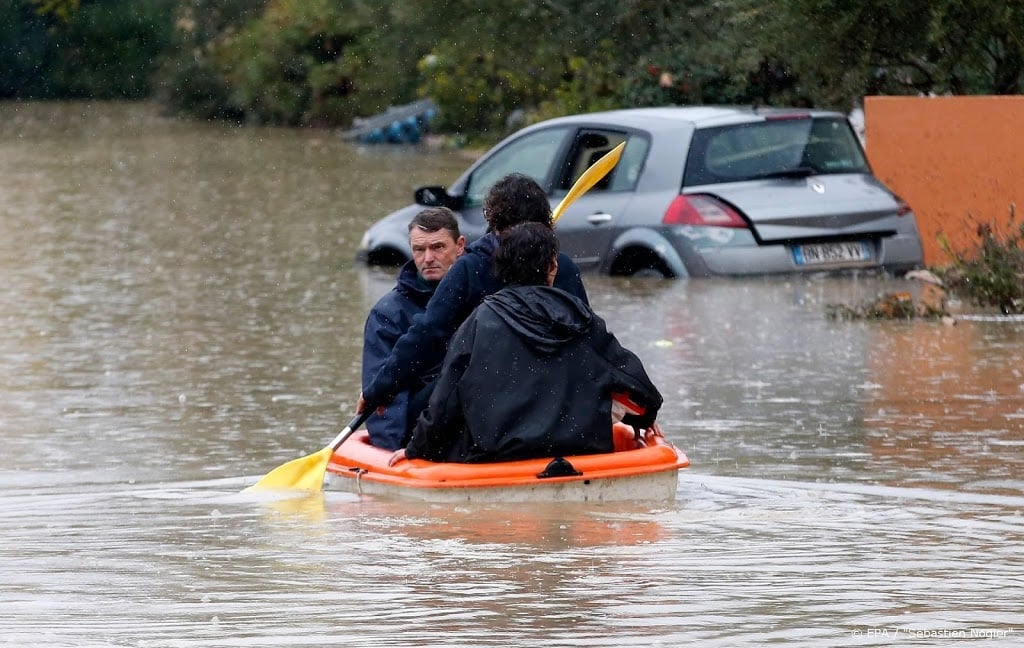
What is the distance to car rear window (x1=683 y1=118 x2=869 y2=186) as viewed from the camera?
51.1ft

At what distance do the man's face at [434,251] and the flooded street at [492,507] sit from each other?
0.94m

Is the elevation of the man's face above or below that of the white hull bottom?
above

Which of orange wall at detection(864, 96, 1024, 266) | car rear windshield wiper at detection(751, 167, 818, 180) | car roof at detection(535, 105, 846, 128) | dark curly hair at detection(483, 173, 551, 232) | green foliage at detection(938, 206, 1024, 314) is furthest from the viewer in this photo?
orange wall at detection(864, 96, 1024, 266)

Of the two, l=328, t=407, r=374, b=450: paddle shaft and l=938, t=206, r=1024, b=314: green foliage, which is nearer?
l=328, t=407, r=374, b=450: paddle shaft

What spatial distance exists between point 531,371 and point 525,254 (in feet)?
1.37

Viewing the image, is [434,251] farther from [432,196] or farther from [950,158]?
[950,158]

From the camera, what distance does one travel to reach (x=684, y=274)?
15.5 meters

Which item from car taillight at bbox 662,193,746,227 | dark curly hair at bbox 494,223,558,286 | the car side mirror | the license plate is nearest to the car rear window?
car taillight at bbox 662,193,746,227

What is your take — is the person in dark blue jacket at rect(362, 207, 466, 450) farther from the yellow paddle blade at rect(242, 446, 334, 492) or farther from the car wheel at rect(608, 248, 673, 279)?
the car wheel at rect(608, 248, 673, 279)

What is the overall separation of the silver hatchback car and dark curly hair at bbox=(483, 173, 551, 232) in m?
7.31

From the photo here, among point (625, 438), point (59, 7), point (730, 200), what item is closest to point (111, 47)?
point (59, 7)

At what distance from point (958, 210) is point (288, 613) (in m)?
11.2

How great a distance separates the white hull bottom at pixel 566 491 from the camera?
303 inches

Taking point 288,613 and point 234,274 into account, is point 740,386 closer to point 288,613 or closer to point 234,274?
point 288,613
